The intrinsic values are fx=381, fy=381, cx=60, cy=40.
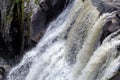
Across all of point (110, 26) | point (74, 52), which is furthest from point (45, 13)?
point (110, 26)

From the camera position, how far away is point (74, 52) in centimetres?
923

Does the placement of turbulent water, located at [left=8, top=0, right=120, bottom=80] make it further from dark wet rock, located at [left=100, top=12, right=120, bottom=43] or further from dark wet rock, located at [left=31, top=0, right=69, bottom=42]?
dark wet rock, located at [left=31, top=0, right=69, bottom=42]

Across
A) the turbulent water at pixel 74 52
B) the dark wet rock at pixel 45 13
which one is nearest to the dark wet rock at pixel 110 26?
the turbulent water at pixel 74 52

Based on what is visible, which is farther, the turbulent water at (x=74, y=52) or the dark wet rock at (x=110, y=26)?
the dark wet rock at (x=110, y=26)

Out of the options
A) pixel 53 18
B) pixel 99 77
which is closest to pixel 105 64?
pixel 99 77

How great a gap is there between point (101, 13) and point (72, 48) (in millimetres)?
1300

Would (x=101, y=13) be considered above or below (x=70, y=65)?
above

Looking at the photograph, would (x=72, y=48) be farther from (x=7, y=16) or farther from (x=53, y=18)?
(x=53, y=18)

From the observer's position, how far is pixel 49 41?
10812mm

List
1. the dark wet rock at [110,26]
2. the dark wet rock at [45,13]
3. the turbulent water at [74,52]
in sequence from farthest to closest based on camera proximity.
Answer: the dark wet rock at [45,13]
the dark wet rock at [110,26]
the turbulent water at [74,52]

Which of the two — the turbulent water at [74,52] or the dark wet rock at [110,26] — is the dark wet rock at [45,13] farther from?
the dark wet rock at [110,26]

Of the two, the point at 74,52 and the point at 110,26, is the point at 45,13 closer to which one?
the point at 74,52

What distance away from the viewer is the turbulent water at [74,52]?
7352 mm

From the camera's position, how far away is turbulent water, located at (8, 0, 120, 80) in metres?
7.35
